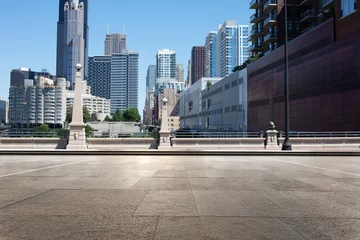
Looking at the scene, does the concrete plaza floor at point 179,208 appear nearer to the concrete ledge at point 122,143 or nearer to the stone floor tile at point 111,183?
the stone floor tile at point 111,183

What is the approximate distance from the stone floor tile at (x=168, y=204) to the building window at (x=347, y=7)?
132ft

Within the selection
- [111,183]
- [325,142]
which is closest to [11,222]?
[111,183]

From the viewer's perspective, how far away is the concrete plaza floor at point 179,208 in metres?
5.09

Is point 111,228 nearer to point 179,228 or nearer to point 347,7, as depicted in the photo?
point 179,228

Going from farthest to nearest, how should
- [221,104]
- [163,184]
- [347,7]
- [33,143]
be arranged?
[221,104] < [347,7] < [33,143] < [163,184]

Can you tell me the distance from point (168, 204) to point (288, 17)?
6412cm

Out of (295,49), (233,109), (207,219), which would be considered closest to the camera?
(207,219)

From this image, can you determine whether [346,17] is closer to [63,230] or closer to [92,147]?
[92,147]

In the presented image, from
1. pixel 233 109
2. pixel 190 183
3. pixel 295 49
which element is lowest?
pixel 190 183

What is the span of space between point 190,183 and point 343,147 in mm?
23689

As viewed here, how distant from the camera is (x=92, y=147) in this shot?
26984 millimetres

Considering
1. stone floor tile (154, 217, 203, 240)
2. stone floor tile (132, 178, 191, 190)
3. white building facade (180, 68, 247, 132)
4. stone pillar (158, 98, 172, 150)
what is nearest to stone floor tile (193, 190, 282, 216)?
stone floor tile (154, 217, 203, 240)

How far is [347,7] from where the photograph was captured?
40.9 meters

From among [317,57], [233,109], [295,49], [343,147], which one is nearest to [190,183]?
[343,147]
